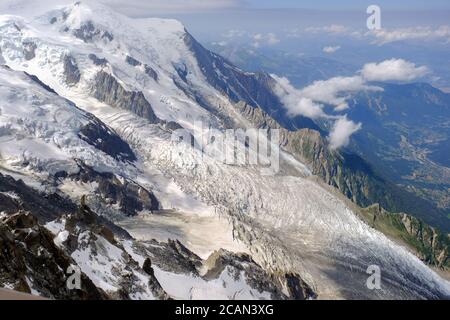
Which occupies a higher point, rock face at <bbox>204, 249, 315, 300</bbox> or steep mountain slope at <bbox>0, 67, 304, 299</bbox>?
steep mountain slope at <bbox>0, 67, 304, 299</bbox>

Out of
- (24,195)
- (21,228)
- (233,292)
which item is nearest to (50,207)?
(24,195)

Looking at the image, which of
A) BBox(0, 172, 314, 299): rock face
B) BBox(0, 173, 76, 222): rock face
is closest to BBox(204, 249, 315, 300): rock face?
BBox(0, 172, 314, 299): rock face

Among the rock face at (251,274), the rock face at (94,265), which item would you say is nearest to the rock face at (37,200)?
the rock face at (94,265)

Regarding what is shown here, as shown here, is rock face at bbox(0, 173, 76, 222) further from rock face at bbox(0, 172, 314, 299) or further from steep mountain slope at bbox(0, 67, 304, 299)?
rock face at bbox(0, 172, 314, 299)

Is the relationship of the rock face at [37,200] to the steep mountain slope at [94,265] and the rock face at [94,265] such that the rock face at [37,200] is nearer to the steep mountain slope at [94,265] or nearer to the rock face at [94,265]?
the steep mountain slope at [94,265]

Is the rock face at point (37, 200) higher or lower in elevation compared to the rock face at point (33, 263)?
lower

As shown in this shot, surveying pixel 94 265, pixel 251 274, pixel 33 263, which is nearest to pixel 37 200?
pixel 251 274

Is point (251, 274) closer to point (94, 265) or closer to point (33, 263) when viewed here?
point (94, 265)

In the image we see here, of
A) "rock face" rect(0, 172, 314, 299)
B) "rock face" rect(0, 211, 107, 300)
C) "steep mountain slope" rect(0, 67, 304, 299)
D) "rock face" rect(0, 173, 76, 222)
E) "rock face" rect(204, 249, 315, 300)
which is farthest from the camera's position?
"rock face" rect(0, 173, 76, 222)

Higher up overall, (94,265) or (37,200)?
(94,265)

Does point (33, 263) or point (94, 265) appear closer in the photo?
point (33, 263)

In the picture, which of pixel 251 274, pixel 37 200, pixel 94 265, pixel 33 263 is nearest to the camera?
pixel 33 263

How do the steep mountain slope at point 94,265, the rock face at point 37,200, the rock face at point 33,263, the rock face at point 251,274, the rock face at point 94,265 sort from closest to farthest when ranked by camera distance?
the rock face at point 33,263
the rock face at point 94,265
the steep mountain slope at point 94,265
the rock face at point 251,274
the rock face at point 37,200
